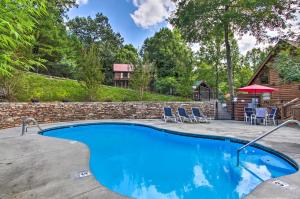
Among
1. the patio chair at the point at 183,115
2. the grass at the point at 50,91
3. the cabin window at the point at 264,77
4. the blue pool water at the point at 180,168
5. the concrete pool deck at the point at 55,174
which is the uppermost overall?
the cabin window at the point at 264,77

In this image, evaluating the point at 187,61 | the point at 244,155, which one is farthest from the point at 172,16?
the point at 244,155

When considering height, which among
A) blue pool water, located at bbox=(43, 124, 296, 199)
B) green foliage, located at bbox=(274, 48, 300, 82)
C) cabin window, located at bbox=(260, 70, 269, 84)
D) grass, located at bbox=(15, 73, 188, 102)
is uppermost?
Result: cabin window, located at bbox=(260, 70, 269, 84)

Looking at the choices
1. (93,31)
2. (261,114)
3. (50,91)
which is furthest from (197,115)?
(93,31)

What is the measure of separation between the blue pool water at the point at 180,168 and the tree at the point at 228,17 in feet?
34.4

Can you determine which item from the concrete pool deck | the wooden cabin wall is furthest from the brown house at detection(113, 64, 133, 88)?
the concrete pool deck

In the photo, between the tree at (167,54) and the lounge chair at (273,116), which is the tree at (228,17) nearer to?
the lounge chair at (273,116)

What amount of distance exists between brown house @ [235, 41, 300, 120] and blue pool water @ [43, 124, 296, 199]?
21.8ft

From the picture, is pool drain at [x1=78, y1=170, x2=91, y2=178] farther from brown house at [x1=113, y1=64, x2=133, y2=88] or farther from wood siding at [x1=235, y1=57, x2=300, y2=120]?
brown house at [x1=113, y1=64, x2=133, y2=88]

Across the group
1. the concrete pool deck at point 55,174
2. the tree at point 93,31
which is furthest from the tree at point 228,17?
the tree at point 93,31

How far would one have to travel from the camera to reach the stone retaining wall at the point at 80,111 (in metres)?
10.4

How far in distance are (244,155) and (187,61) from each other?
18499 millimetres

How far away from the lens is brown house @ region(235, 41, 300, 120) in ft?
39.0

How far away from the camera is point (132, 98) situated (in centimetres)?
1814

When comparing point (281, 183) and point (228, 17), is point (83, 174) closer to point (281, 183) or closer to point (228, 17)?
point (281, 183)
